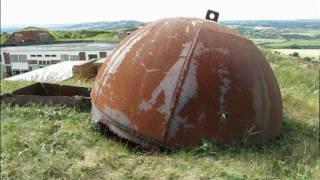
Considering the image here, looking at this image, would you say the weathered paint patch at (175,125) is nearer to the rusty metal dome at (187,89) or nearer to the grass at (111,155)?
the rusty metal dome at (187,89)

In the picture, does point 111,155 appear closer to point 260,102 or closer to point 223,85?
point 223,85

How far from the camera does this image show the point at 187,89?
4.55 meters

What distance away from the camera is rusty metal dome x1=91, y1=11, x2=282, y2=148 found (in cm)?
455

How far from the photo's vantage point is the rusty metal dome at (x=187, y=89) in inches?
179

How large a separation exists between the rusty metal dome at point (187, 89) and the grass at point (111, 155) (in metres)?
0.20

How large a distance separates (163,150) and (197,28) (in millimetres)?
1502

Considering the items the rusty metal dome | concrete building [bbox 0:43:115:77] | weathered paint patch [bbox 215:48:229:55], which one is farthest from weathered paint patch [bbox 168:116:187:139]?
concrete building [bbox 0:43:115:77]

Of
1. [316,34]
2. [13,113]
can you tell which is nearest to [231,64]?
[316,34]

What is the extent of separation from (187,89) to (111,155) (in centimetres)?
108

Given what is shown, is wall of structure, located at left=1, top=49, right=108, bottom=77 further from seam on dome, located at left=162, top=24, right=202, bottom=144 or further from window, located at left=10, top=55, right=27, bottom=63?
seam on dome, located at left=162, top=24, right=202, bottom=144

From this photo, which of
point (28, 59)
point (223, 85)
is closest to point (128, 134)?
point (223, 85)

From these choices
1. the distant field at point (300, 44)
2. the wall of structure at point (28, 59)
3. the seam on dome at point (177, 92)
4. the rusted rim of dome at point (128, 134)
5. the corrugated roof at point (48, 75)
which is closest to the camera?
the seam on dome at point (177, 92)

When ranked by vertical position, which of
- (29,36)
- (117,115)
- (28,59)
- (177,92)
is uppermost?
(177,92)

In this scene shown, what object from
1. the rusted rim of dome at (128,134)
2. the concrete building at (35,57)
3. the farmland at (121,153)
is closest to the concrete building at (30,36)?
the concrete building at (35,57)
